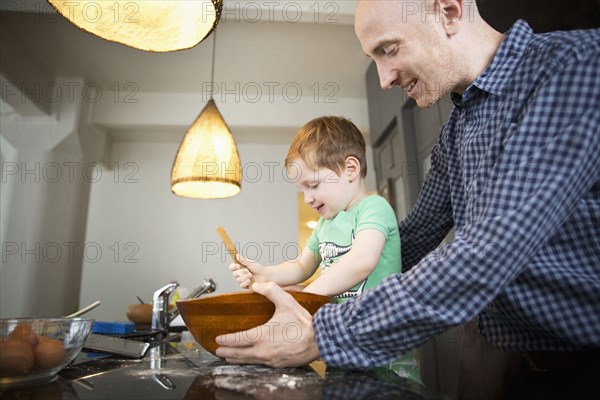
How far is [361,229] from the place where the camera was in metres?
0.95

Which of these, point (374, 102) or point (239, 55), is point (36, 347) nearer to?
point (239, 55)

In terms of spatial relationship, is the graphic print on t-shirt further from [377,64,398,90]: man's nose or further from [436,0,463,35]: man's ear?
[436,0,463,35]: man's ear

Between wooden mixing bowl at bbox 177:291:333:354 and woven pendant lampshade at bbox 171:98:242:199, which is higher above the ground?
woven pendant lampshade at bbox 171:98:242:199

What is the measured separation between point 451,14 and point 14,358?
91 centimetres

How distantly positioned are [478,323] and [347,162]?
487 mm

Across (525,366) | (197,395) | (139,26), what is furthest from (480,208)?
(139,26)

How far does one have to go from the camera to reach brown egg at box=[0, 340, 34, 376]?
52cm

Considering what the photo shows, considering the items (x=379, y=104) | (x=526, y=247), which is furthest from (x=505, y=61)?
(x=379, y=104)

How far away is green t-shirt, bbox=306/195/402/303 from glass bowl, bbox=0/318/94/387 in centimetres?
52

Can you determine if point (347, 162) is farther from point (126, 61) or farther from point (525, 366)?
point (126, 61)

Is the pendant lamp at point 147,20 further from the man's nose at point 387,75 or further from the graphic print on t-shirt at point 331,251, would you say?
the graphic print on t-shirt at point 331,251

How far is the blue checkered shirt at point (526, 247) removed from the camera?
561 mm

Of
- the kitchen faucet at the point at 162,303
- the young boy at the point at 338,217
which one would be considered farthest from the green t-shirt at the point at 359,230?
the kitchen faucet at the point at 162,303

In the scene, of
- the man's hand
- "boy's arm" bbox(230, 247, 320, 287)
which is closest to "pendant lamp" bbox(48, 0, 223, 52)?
"boy's arm" bbox(230, 247, 320, 287)
